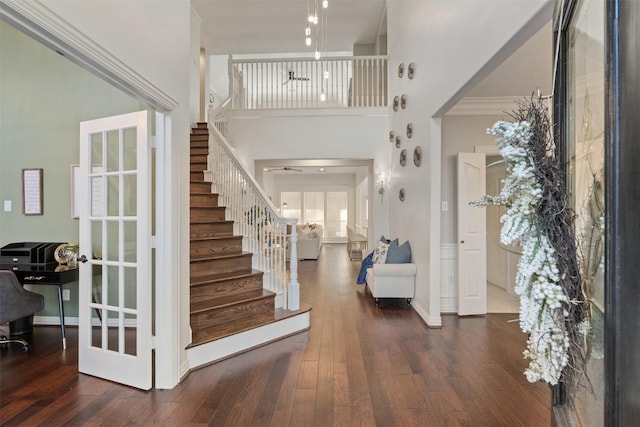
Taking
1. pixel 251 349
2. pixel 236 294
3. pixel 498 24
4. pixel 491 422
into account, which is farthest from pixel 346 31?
pixel 491 422

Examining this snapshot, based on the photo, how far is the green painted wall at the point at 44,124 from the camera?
3.46 m

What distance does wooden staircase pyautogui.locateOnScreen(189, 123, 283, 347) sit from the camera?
9.63 feet

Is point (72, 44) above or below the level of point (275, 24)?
below

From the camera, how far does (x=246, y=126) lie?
6.18 metres

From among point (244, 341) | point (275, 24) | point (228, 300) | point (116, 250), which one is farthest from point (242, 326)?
point (275, 24)

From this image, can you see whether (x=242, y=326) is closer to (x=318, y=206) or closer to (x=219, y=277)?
(x=219, y=277)

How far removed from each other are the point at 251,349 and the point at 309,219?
10.4 meters

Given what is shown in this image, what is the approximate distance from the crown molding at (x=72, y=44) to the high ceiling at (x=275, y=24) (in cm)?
532

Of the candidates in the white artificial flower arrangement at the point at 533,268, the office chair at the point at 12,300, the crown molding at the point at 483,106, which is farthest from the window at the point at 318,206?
the white artificial flower arrangement at the point at 533,268

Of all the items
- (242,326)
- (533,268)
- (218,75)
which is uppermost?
(218,75)

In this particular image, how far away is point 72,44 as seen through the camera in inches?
57.4

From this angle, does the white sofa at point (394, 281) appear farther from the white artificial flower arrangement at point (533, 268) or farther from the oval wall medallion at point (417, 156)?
the white artificial flower arrangement at point (533, 268)

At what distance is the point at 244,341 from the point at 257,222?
4.66ft

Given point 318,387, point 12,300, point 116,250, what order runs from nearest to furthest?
point 318,387
point 116,250
point 12,300
